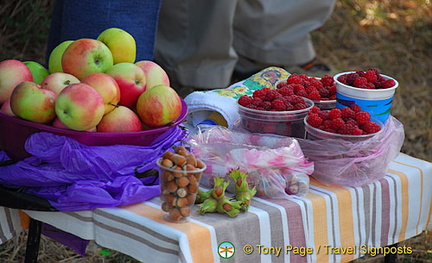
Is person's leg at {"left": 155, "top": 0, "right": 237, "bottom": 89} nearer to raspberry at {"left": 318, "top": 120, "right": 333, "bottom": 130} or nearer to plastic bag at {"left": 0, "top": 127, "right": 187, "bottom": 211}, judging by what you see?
raspberry at {"left": 318, "top": 120, "right": 333, "bottom": 130}

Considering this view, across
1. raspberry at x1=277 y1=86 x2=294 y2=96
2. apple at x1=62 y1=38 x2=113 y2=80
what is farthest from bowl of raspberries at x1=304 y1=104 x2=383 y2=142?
apple at x1=62 y1=38 x2=113 y2=80

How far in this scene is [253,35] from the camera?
11.7ft

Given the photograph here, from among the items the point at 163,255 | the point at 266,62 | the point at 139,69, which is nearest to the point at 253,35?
the point at 266,62

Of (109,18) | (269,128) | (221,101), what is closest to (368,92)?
(269,128)

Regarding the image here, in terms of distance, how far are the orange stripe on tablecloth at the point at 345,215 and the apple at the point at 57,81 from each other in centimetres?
58

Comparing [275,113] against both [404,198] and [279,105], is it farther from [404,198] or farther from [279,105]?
[404,198]

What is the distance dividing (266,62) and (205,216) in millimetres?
2443

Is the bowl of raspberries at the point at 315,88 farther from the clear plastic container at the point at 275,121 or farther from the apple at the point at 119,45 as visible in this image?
the apple at the point at 119,45

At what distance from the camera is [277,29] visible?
3539 mm

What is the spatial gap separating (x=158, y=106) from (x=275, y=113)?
283 mm

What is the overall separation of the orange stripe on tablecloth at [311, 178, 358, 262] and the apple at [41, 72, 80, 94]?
1.89 feet

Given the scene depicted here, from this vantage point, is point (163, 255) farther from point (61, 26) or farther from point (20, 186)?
point (61, 26)

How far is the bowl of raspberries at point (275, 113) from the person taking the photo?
1.48m

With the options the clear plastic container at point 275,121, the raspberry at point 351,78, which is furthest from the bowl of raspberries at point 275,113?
the raspberry at point 351,78
